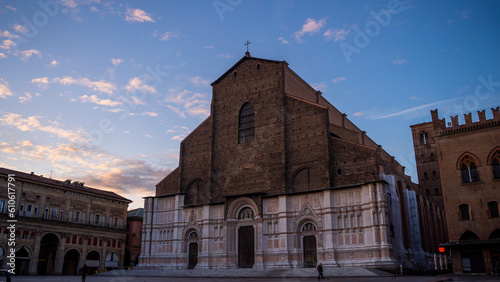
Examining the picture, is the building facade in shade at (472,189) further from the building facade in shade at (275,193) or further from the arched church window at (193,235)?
the arched church window at (193,235)

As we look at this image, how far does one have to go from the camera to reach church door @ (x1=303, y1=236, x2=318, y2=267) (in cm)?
2823

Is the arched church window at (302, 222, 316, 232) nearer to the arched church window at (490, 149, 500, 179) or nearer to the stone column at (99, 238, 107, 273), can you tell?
the arched church window at (490, 149, 500, 179)

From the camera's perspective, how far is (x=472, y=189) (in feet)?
81.0

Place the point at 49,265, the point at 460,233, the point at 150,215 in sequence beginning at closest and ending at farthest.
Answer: the point at 460,233 < the point at 150,215 < the point at 49,265

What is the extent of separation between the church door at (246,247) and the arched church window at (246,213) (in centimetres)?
77

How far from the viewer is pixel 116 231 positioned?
46031mm

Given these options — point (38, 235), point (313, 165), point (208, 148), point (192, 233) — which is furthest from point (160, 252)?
point (313, 165)

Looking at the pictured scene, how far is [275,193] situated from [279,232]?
3.03 meters

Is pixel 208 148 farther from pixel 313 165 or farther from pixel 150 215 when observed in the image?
pixel 313 165

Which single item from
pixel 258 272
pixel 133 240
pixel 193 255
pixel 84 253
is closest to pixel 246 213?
pixel 258 272

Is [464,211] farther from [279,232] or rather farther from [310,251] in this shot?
[279,232]

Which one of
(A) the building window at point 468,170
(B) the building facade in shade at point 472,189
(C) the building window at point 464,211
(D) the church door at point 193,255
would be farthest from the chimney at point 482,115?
(D) the church door at point 193,255

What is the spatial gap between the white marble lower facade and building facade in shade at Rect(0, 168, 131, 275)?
10.1 metres

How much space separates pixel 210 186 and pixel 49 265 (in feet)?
61.8
